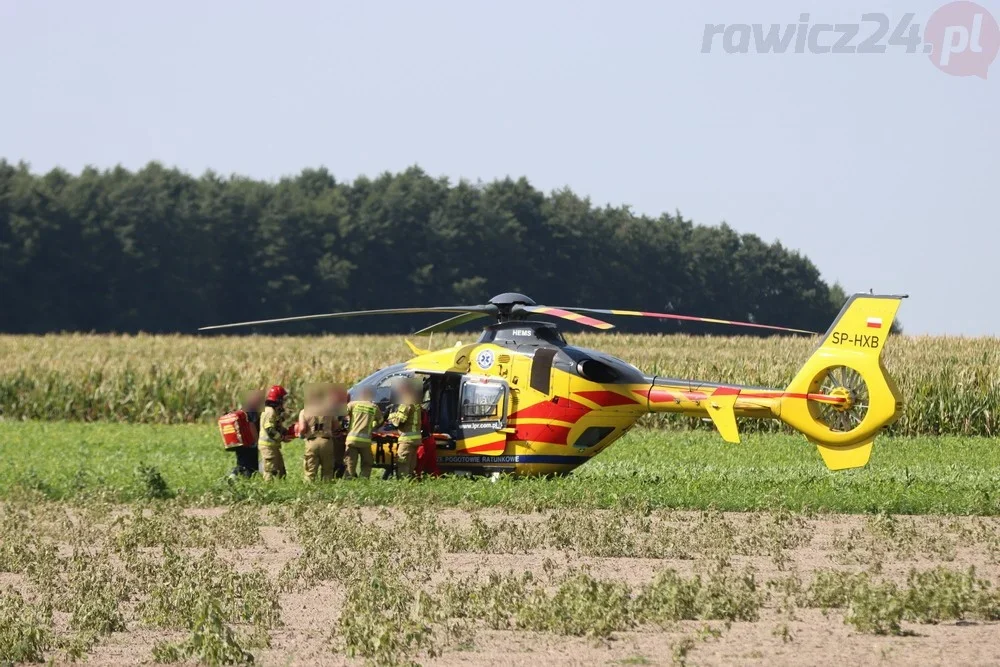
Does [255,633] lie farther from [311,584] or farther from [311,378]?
[311,378]

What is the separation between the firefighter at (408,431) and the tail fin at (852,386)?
498 cm

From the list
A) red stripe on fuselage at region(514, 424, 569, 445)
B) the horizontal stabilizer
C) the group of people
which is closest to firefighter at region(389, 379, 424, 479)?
the group of people

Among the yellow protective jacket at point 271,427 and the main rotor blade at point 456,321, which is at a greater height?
the main rotor blade at point 456,321

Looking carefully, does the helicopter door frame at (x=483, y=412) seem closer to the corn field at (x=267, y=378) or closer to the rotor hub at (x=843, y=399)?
the rotor hub at (x=843, y=399)

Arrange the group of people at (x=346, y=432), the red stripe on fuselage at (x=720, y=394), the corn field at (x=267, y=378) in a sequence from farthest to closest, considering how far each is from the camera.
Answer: the corn field at (x=267, y=378)
the group of people at (x=346, y=432)
the red stripe on fuselage at (x=720, y=394)

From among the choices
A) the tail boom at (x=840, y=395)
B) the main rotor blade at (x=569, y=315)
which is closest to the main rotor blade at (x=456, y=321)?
the main rotor blade at (x=569, y=315)

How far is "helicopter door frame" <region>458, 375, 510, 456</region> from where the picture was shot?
20.0 m

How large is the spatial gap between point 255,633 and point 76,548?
4.52m

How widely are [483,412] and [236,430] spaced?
11.9 ft

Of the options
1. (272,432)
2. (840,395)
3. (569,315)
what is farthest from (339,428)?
(840,395)

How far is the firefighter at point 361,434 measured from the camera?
65.8 ft

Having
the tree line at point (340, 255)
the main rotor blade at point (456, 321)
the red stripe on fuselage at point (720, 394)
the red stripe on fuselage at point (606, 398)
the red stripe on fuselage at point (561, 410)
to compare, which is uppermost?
the tree line at point (340, 255)

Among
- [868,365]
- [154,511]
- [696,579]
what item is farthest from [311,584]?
[868,365]

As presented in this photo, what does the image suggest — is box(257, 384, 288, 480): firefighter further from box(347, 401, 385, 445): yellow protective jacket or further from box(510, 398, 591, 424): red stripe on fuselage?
box(510, 398, 591, 424): red stripe on fuselage
